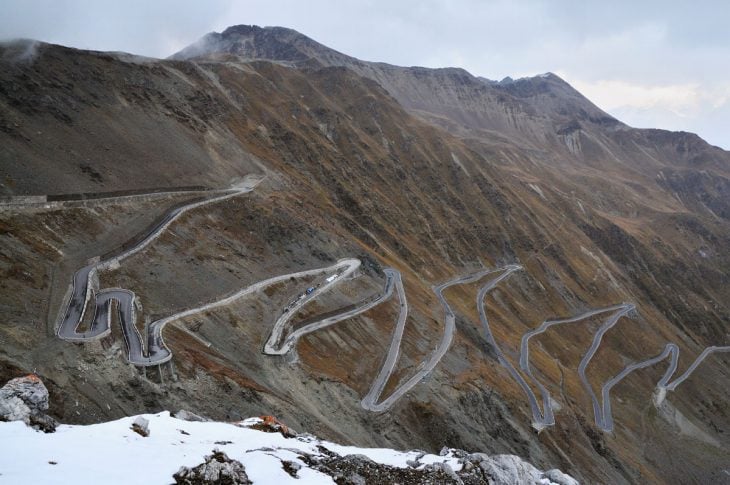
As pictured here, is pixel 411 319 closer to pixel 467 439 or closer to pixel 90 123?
pixel 467 439

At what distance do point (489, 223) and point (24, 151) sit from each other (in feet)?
373

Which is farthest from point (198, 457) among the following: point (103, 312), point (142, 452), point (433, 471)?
point (103, 312)

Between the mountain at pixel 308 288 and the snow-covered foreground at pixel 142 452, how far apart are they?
8193 mm

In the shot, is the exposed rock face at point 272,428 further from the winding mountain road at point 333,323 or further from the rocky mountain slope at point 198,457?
the winding mountain road at point 333,323

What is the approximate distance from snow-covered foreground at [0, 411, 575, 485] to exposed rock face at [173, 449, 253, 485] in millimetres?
298

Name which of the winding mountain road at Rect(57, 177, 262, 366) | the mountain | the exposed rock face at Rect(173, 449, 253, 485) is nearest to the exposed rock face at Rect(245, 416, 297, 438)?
the exposed rock face at Rect(173, 449, 253, 485)

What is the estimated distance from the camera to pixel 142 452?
64.6 ft

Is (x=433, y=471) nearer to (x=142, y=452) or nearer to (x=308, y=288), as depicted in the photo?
(x=142, y=452)

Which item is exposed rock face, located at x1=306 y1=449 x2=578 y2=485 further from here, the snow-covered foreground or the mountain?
the mountain

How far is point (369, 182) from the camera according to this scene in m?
122

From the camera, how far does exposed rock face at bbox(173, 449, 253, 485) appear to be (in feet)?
61.2

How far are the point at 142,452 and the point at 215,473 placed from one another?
133 inches

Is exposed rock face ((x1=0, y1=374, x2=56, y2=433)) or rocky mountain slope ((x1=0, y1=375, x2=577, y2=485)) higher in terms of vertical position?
exposed rock face ((x1=0, y1=374, x2=56, y2=433))

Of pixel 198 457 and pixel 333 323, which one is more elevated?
pixel 198 457
